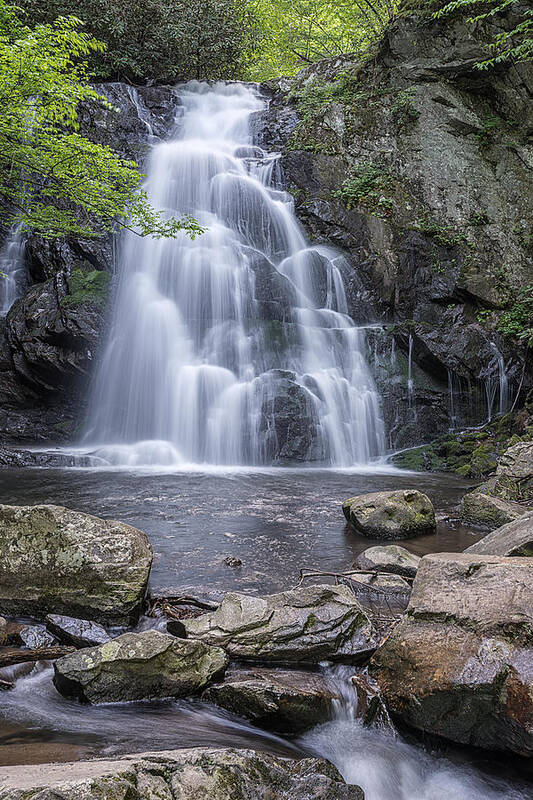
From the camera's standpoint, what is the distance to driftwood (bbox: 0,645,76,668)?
9.20 feet

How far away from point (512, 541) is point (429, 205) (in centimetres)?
1390

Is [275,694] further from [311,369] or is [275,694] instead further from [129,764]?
[311,369]

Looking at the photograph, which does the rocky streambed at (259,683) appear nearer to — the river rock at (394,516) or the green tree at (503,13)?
the river rock at (394,516)

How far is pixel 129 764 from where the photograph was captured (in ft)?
5.45

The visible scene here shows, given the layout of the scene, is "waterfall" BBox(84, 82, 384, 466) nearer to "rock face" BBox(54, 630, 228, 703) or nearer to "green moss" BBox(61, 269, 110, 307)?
"green moss" BBox(61, 269, 110, 307)

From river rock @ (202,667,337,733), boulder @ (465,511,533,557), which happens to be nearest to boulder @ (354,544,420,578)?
boulder @ (465,511,533,557)

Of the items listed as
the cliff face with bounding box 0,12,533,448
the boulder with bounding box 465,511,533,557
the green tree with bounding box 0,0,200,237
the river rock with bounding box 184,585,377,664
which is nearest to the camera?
the river rock with bounding box 184,585,377,664

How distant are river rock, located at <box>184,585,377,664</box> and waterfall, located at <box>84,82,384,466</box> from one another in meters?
8.36

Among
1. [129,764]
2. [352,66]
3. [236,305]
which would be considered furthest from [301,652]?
[352,66]

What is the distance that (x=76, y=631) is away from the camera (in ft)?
10.2

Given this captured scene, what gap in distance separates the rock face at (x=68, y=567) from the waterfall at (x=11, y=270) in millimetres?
12503

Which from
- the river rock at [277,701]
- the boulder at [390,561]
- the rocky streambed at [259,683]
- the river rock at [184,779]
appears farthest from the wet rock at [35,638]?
the boulder at [390,561]

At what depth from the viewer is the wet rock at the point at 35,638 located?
3.03 metres

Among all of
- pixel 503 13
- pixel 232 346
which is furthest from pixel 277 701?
pixel 503 13
